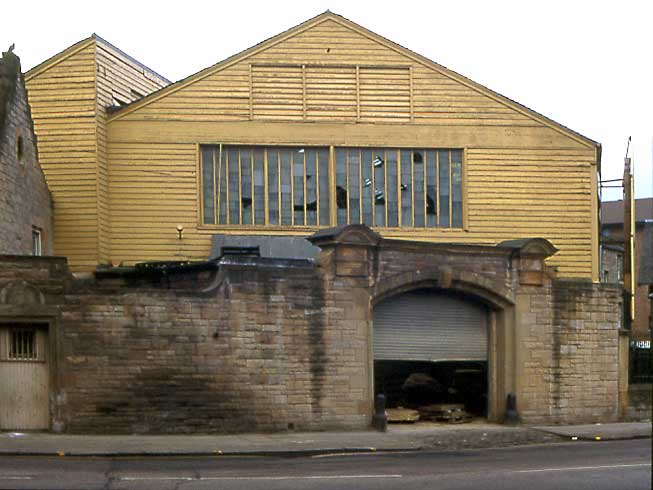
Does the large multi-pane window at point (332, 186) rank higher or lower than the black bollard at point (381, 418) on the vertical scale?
higher

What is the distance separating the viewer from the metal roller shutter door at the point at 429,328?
76.5 ft

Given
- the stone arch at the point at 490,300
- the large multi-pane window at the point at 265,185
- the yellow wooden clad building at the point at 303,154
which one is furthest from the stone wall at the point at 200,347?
the large multi-pane window at the point at 265,185

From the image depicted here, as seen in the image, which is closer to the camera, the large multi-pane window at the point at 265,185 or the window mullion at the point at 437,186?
the large multi-pane window at the point at 265,185

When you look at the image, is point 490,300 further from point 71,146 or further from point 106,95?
point 106,95

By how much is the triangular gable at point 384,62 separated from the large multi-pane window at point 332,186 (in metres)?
1.93

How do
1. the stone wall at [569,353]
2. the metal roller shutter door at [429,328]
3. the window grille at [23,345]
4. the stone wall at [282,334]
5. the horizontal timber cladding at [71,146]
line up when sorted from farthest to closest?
the horizontal timber cladding at [71,146], the stone wall at [569,353], the metal roller shutter door at [429,328], the stone wall at [282,334], the window grille at [23,345]

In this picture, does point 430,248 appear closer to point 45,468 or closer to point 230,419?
point 230,419

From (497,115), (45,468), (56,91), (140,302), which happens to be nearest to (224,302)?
(140,302)

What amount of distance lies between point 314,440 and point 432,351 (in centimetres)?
481

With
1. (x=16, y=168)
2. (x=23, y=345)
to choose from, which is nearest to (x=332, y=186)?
(x=16, y=168)

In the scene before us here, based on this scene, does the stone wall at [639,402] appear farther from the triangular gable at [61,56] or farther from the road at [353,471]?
the triangular gable at [61,56]

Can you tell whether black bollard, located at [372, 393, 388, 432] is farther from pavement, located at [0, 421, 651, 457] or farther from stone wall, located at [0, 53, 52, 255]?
stone wall, located at [0, 53, 52, 255]

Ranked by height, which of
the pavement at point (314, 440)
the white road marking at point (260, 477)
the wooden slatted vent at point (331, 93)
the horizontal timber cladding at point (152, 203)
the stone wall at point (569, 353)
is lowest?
the pavement at point (314, 440)

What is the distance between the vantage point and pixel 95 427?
1981cm
